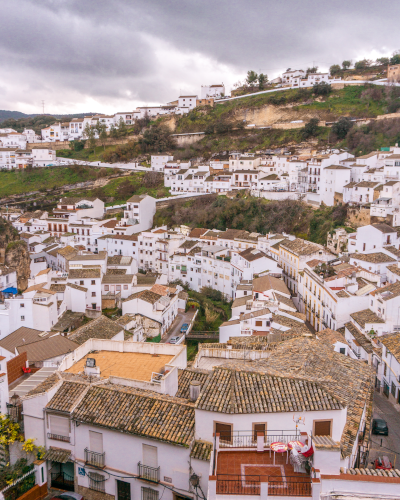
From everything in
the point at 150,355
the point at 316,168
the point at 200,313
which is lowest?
the point at 200,313

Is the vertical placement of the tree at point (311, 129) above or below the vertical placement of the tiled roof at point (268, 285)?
above

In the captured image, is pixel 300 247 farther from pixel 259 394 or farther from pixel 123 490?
pixel 123 490

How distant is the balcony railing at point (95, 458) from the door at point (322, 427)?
4.69 m

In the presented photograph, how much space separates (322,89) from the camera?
71.4 m

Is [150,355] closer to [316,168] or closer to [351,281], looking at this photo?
[351,281]

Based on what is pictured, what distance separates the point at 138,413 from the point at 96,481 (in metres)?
1.90

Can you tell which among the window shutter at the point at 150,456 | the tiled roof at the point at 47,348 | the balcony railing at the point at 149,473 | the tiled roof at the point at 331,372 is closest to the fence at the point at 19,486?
the balcony railing at the point at 149,473

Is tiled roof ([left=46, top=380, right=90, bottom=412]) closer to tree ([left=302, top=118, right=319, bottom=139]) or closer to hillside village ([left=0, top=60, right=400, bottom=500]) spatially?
hillside village ([left=0, top=60, right=400, bottom=500])

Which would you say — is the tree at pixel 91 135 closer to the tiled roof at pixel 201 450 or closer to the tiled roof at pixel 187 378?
the tiled roof at pixel 187 378

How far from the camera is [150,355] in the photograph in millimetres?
15055

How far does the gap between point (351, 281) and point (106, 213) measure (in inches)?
1364

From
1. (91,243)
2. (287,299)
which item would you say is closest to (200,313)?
(287,299)

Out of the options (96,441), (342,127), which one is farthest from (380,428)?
(342,127)

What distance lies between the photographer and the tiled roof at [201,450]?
8.70 m
